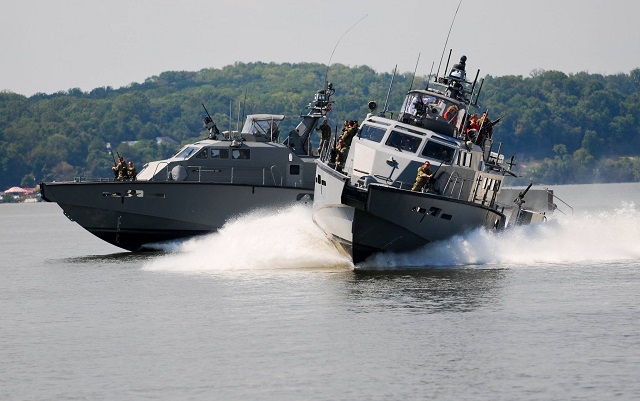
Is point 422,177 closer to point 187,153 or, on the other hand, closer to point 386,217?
point 386,217

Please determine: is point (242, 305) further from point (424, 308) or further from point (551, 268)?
point (551, 268)

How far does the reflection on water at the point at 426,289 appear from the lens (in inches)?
1104

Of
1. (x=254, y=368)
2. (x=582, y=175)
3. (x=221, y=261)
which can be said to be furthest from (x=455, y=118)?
(x=582, y=175)

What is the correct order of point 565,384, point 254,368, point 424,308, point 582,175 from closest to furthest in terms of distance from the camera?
point 565,384 < point 254,368 < point 424,308 < point 582,175

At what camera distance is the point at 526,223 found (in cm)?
4153

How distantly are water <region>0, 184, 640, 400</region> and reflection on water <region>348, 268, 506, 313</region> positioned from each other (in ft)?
0.24

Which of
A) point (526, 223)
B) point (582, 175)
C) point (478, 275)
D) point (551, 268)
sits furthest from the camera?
point (582, 175)

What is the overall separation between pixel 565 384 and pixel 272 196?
24.5 m

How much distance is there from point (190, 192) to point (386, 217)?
1254 centimetres

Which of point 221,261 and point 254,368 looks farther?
point 221,261

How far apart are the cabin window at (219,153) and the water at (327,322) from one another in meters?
3.47

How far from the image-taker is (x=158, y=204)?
43.3m

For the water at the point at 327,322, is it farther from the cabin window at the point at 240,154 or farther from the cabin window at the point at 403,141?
the cabin window at the point at 240,154

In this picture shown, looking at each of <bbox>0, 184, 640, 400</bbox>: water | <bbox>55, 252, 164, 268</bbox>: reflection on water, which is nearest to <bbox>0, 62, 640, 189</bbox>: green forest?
<bbox>55, 252, 164, 268</bbox>: reflection on water
